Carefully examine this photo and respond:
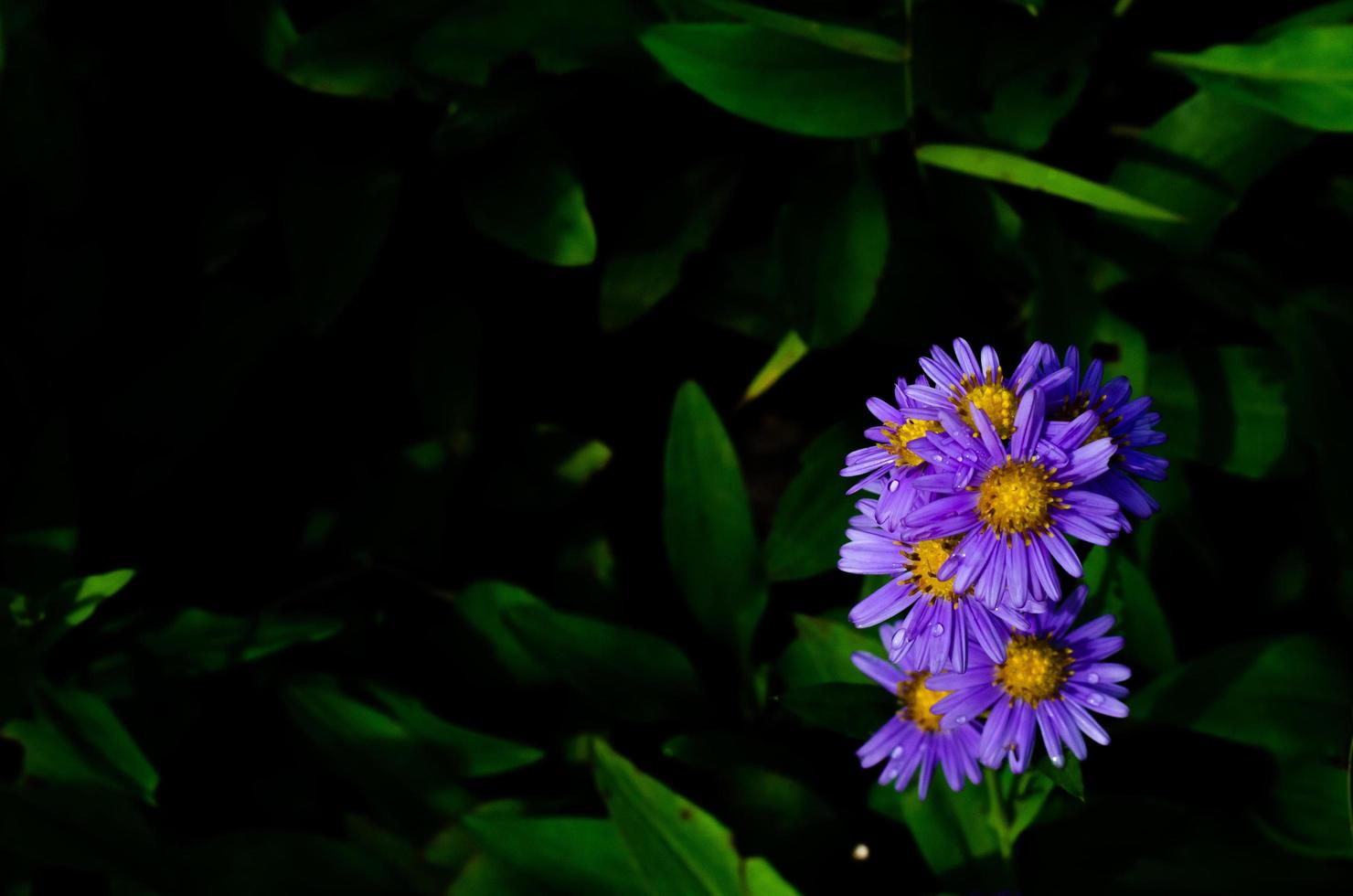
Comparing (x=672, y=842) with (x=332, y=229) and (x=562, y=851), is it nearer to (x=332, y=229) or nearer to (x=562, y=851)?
(x=562, y=851)

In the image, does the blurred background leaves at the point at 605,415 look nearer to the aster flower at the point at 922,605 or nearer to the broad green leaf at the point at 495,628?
the broad green leaf at the point at 495,628

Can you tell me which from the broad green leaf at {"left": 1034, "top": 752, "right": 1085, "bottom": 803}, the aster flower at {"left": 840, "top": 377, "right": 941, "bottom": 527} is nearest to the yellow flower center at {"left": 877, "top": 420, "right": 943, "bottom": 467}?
the aster flower at {"left": 840, "top": 377, "right": 941, "bottom": 527}

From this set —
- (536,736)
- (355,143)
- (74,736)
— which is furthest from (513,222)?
(74,736)

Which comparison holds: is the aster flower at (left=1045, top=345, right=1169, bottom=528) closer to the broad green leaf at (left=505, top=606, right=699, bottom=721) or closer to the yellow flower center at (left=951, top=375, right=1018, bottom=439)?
the yellow flower center at (left=951, top=375, right=1018, bottom=439)

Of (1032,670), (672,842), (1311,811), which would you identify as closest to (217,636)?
(672,842)

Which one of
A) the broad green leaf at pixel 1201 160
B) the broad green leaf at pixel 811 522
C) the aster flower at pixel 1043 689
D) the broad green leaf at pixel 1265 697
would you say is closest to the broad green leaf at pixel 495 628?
the broad green leaf at pixel 811 522

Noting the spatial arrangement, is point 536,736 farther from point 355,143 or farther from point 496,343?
point 355,143

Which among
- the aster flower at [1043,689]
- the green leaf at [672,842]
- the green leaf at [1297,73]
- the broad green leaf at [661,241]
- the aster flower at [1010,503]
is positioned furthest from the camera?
the broad green leaf at [661,241]
